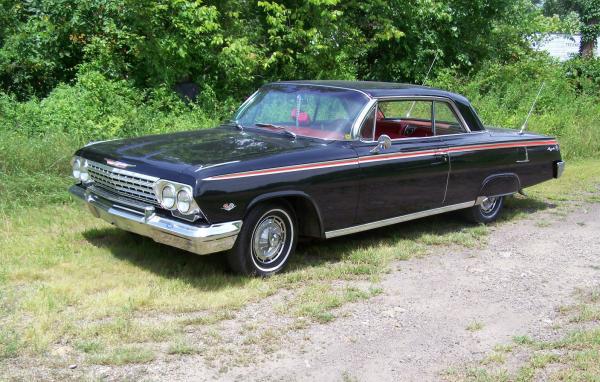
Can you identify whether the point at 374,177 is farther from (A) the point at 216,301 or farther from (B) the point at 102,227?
(B) the point at 102,227

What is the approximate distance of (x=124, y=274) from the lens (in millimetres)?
5508

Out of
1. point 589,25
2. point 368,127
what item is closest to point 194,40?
point 368,127

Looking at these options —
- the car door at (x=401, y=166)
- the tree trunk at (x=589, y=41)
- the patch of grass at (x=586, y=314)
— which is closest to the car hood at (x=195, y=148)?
the car door at (x=401, y=166)

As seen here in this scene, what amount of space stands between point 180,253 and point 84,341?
1.86 m

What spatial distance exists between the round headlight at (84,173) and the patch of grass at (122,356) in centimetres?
229

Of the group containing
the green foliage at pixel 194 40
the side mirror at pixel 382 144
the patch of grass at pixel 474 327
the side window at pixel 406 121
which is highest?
the green foliage at pixel 194 40

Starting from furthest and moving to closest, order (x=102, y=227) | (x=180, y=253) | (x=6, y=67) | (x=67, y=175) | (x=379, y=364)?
1. (x=6, y=67)
2. (x=67, y=175)
3. (x=102, y=227)
4. (x=180, y=253)
5. (x=379, y=364)

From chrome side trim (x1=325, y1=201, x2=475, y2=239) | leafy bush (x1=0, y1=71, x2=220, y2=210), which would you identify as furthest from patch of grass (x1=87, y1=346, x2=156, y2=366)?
leafy bush (x1=0, y1=71, x2=220, y2=210)

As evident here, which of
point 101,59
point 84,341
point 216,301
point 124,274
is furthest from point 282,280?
point 101,59

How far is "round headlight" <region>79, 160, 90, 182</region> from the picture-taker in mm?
6090

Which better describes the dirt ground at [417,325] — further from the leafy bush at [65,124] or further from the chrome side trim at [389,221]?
the leafy bush at [65,124]

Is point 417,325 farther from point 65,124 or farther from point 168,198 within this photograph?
point 65,124

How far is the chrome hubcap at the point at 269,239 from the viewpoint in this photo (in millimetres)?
5562

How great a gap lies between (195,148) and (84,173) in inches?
44.3
